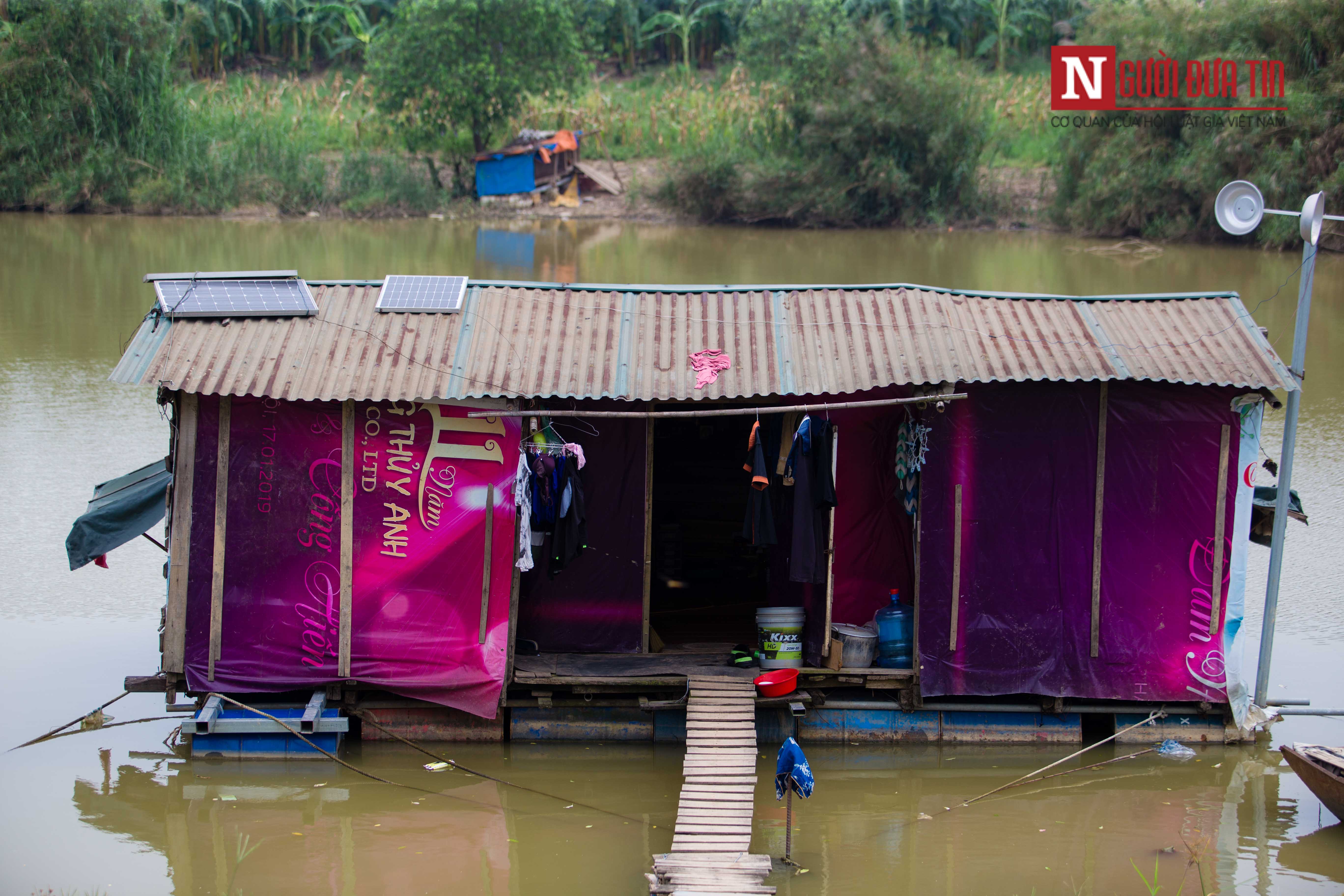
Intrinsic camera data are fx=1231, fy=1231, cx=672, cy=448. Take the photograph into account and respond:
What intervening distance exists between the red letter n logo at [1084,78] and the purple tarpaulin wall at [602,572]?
88.4ft

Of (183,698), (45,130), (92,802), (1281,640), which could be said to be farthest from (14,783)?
(45,130)

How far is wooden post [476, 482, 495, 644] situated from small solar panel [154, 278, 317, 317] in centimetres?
180

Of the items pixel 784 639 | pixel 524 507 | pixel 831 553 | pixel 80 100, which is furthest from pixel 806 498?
pixel 80 100

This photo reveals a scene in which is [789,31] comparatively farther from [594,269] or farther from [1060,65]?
[594,269]

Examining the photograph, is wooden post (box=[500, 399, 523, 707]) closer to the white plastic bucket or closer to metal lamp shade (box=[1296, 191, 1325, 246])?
the white plastic bucket

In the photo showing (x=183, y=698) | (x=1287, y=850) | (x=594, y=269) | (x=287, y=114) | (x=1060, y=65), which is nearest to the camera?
(x=1287, y=850)

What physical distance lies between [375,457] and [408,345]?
2.58ft

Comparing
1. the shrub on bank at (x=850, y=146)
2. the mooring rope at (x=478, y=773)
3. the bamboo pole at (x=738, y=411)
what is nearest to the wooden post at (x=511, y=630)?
the mooring rope at (x=478, y=773)

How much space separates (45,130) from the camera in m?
31.8

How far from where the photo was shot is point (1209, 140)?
94.6 feet

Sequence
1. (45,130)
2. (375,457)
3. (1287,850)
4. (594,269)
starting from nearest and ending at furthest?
(1287,850)
(375,457)
(594,269)
(45,130)

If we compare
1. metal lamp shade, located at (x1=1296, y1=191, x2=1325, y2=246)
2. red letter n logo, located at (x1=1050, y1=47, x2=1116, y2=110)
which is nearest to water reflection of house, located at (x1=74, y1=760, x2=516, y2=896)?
metal lamp shade, located at (x1=1296, y1=191, x2=1325, y2=246)

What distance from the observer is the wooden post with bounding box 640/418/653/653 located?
28.2 ft

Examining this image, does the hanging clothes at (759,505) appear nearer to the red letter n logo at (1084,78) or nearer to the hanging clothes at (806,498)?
the hanging clothes at (806,498)
